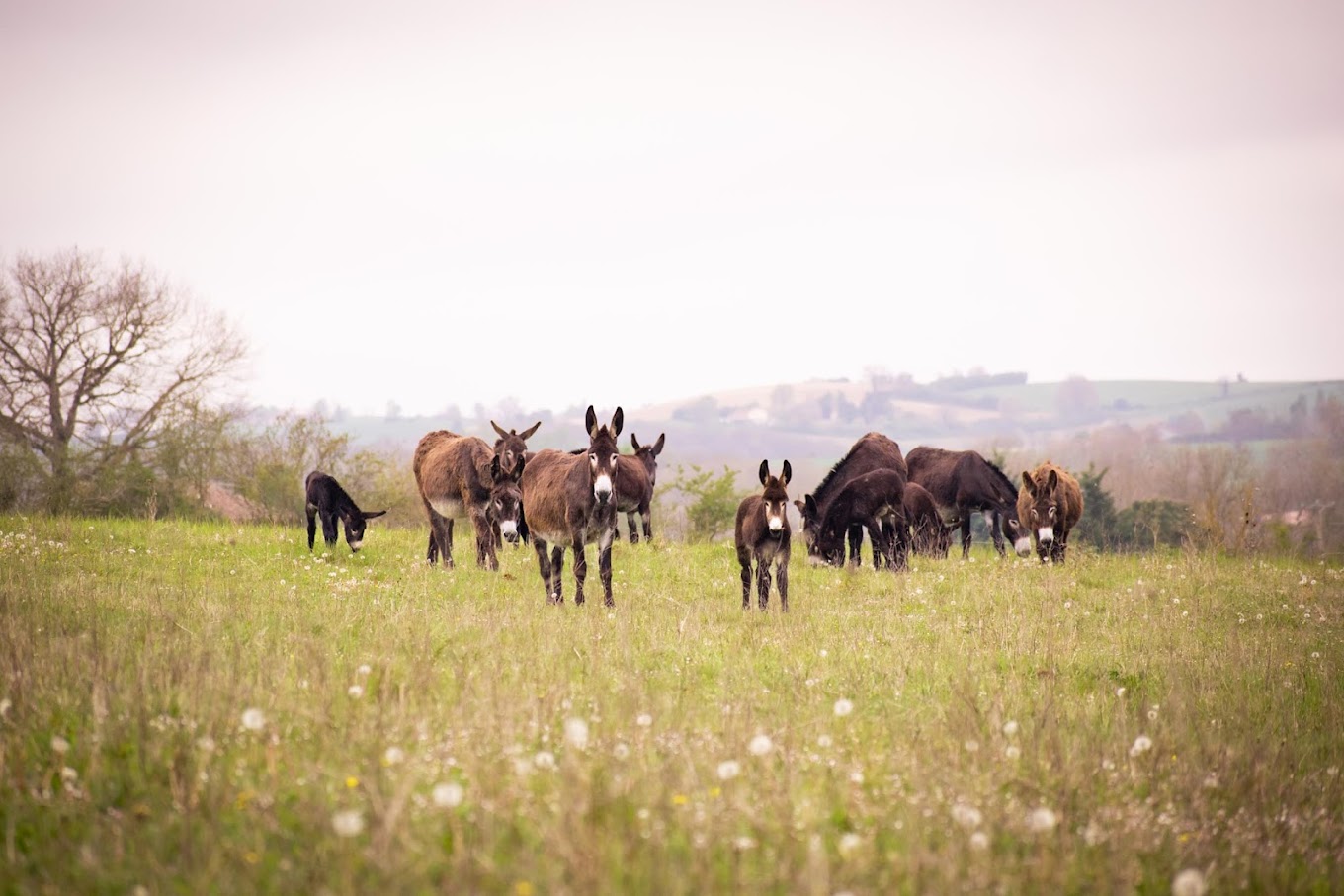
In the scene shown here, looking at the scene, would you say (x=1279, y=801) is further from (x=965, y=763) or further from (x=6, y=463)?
(x=6, y=463)

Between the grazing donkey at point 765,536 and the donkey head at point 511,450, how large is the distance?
316 cm

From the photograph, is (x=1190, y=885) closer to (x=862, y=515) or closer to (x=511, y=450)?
(x=511, y=450)

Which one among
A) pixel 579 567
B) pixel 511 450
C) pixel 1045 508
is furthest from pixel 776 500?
pixel 1045 508

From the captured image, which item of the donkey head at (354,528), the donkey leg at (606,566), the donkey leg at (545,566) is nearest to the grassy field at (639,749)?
the donkey leg at (545,566)

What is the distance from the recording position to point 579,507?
40.3 ft

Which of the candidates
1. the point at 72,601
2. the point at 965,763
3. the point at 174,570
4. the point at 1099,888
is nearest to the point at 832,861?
the point at 1099,888

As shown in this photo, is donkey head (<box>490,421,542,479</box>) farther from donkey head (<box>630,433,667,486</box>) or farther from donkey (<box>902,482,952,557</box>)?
donkey (<box>902,482,952,557</box>)

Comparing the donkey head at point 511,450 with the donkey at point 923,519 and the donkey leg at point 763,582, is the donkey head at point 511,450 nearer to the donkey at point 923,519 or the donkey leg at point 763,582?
the donkey leg at point 763,582

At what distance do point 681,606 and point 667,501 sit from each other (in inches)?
642

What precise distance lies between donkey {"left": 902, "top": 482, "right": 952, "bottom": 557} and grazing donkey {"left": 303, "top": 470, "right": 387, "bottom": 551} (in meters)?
10.0

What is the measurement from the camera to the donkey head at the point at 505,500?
1284 centimetres

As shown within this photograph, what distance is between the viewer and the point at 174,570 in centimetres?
1334

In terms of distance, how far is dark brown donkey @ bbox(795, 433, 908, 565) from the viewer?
60.4 ft

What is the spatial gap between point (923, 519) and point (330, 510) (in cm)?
1115
